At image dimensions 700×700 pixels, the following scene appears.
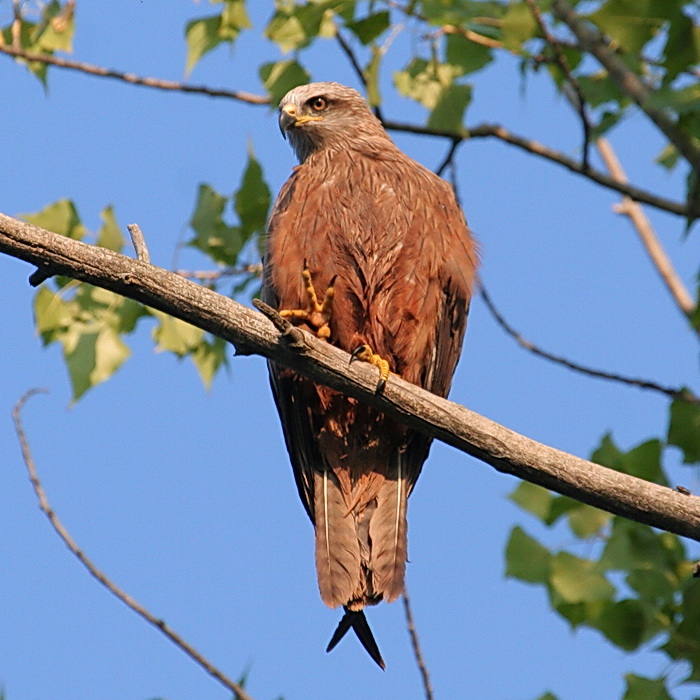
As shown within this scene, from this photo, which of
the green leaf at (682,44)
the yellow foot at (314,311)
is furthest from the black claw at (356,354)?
the green leaf at (682,44)

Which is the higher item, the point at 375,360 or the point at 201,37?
the point at 201,37

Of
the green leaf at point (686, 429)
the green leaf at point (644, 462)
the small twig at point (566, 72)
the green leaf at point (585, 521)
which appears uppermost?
the small twig at point (566, 72)

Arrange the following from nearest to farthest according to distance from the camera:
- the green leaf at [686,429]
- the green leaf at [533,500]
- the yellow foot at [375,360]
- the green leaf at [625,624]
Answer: the yellow foot at [375,360], the green leaf at [625,624], the green leaf at [686,429], the green leaf at [533,500]

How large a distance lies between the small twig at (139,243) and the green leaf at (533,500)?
2.29m

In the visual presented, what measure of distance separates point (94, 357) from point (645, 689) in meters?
2.78

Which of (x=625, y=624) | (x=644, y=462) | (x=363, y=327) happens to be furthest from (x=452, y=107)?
(x=625, y=624)

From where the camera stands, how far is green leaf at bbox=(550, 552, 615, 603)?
14.0ft

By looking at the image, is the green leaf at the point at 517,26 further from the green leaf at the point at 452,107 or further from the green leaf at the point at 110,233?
the green leaf at the point at 110,233

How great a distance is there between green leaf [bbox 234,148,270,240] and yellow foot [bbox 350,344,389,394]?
5.06ft

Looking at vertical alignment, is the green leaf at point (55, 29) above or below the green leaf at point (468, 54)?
below

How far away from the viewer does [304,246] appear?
4.04 m

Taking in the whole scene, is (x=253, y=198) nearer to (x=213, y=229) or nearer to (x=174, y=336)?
(x=213, y=229)

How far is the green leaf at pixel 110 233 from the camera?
16.1ft

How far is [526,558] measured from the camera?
4602mm
